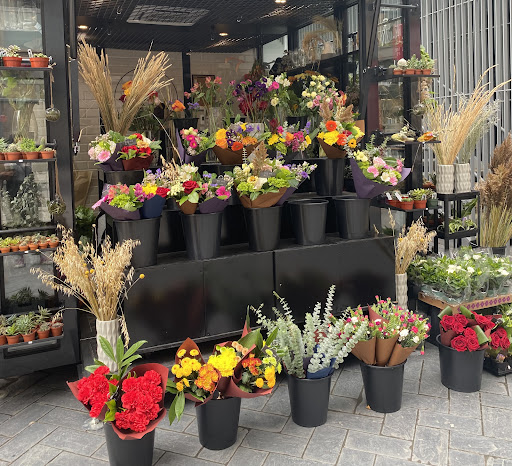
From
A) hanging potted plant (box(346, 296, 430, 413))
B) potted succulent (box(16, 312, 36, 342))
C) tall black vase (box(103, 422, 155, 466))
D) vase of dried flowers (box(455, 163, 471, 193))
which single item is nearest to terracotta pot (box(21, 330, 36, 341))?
potted succulent (box(16, 312, 36, 342))

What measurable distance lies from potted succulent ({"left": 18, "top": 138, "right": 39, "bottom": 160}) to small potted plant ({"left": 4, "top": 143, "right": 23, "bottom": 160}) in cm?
2

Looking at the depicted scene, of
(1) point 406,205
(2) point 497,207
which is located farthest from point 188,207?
(2) point 497,207

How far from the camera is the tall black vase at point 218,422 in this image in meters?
2.86

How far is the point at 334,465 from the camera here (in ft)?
9.05

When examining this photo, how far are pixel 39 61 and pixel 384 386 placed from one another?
2630 millimetres

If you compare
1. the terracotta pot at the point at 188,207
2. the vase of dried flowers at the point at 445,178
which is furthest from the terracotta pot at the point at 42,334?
the vase of dried flowers at the point at 445,178

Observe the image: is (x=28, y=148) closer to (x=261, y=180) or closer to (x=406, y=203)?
(x=261, y=180)

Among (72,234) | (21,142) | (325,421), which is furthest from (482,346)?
(21,142)

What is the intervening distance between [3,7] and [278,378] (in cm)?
275

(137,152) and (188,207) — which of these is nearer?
(188,207)

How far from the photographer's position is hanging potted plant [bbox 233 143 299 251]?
3607 mm

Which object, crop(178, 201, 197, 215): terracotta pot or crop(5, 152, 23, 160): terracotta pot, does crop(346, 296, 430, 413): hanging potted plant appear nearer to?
crop(178, 201, 197, 215): terracotta pot

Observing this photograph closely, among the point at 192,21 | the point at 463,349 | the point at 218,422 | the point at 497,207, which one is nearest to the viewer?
the point at 218,422

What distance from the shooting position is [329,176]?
4250mm
